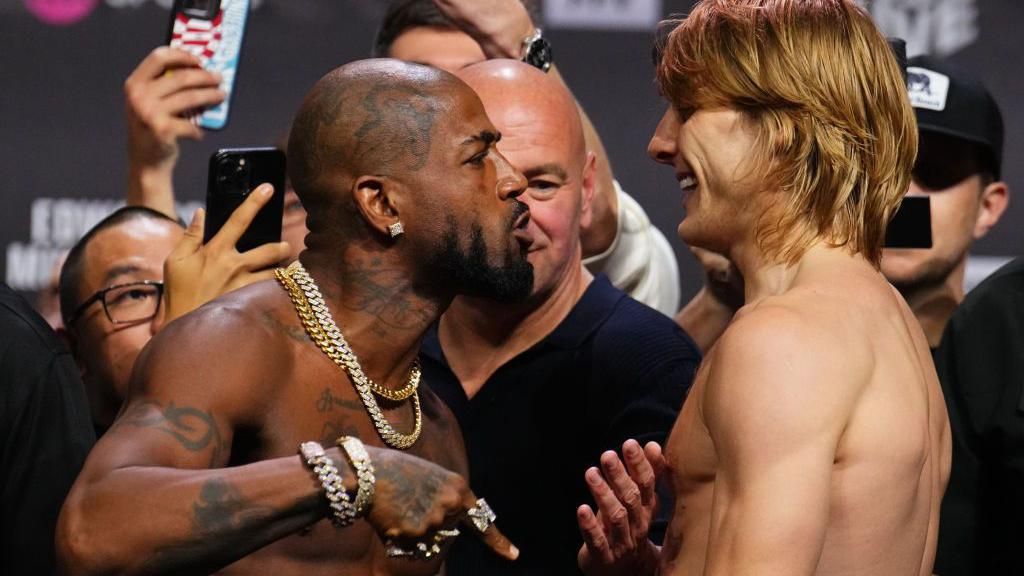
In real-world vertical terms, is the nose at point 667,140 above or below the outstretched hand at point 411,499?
above

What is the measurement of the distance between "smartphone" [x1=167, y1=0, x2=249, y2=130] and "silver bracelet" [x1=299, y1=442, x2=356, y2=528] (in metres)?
1.32

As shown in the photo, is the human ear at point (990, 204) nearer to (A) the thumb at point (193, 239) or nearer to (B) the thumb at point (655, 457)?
(B) the thumb at point (655, 457)

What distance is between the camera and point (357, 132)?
83.0 inches

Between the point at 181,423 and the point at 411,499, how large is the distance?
31cm

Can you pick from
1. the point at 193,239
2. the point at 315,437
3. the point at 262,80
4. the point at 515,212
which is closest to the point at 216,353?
the point at 315,437

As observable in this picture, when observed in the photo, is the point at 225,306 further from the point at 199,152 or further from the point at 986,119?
the point at 199,152

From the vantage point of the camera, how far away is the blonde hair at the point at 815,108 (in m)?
1.86

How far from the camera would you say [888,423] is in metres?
1.74

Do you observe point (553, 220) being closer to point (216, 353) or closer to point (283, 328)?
point (283, 328)

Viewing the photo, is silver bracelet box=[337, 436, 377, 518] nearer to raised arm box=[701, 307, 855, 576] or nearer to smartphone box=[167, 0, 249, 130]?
raised arm box=[701, 307, 855, 576]

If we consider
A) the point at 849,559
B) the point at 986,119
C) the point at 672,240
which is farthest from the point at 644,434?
the point at 672,240

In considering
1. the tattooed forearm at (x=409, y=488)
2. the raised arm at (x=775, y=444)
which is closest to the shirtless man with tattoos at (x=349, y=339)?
the tattooed forearm at (x=409, y=488)

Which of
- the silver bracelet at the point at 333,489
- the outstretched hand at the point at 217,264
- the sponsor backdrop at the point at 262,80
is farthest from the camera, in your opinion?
the sponsor backdrop at the point at 262,80

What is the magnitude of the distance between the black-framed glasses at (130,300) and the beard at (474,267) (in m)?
1.01
